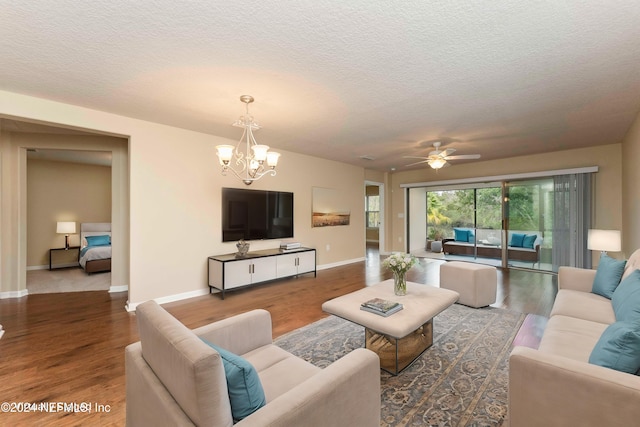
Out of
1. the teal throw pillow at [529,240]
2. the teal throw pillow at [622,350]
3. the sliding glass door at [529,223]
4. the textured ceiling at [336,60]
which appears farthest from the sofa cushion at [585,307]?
the teal throw pillow at [529,240]

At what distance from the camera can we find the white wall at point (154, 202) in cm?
356

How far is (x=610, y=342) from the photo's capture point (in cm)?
133

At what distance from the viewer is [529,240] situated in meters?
6.01

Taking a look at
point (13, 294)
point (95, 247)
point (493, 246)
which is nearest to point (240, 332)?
point (13, 294)

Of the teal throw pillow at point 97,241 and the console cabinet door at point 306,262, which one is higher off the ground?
the teal throw pillow at point 97,241

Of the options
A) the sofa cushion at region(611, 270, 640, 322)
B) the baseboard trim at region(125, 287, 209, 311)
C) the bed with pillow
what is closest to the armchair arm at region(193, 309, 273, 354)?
the sofa cushion at region(611, 270, 640, 322)

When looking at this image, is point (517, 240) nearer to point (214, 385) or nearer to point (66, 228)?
point (214, 385)

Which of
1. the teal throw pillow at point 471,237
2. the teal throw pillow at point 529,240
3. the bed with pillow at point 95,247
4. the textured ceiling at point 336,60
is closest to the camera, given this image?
the textured ceiling at point 336,60

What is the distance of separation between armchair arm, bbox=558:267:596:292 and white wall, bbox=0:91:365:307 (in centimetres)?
437

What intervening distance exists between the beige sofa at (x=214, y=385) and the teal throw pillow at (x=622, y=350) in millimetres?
1098

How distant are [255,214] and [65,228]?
16.6 ft

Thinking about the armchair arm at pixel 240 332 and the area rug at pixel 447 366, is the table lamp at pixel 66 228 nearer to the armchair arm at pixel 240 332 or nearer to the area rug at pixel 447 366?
the area rug at pixel 447 366

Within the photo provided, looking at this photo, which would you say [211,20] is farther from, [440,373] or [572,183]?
[572,183]

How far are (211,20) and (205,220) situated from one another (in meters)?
3.15
